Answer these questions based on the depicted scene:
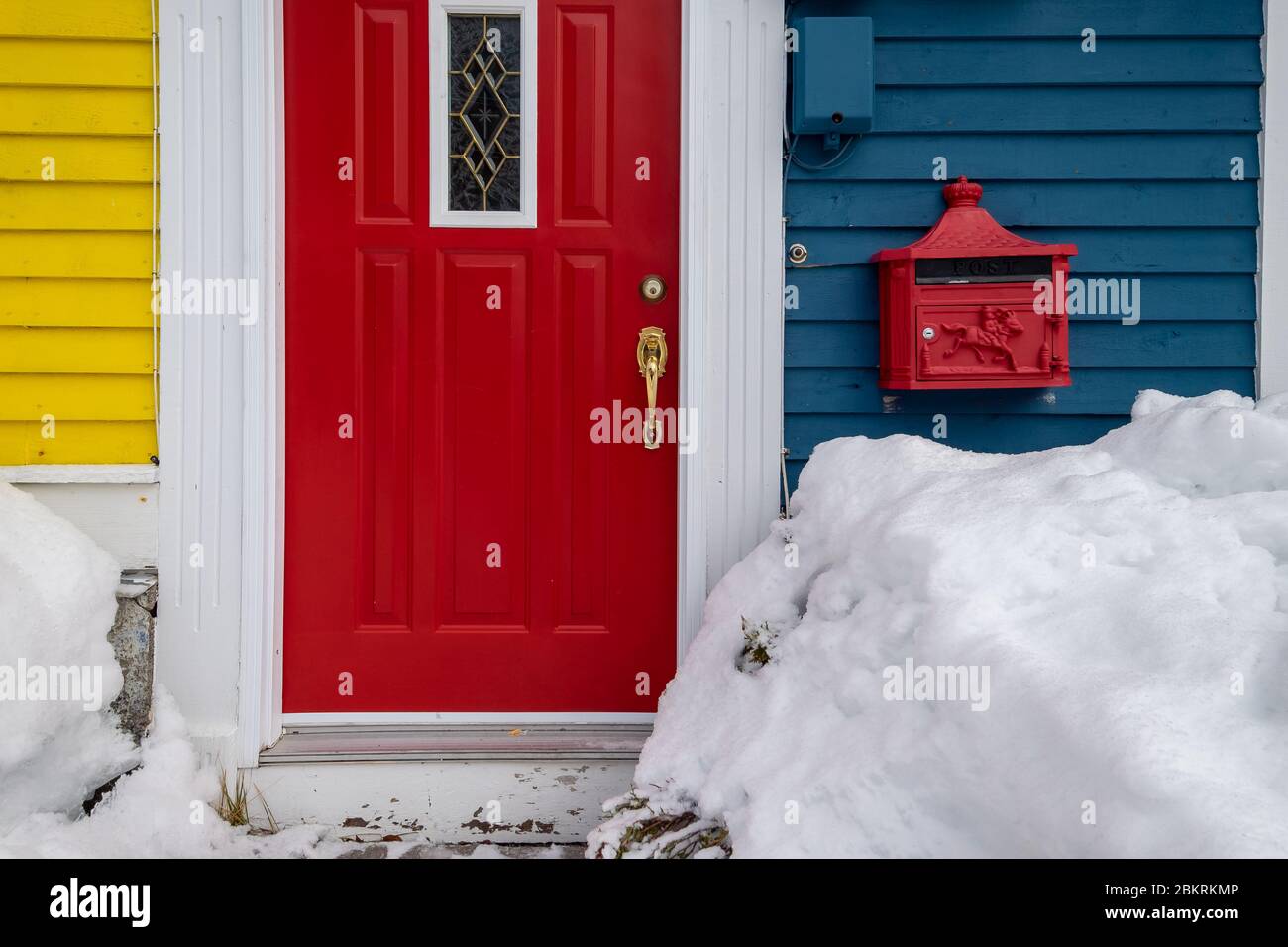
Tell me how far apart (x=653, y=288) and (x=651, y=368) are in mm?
235

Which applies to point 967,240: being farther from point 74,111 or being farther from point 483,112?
point 74,111

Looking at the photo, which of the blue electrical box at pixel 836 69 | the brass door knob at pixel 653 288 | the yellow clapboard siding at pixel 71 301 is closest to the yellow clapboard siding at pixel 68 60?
the yellow clapboard siding at pixel 71 301

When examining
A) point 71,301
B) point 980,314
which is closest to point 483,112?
point 71,301

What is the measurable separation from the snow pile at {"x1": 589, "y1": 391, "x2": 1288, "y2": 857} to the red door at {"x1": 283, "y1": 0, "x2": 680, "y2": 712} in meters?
0.48

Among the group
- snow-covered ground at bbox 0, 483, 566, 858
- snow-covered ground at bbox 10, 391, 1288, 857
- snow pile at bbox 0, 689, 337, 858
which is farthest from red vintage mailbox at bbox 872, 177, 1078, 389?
snow pile at bbox 0, 689, 337, 858

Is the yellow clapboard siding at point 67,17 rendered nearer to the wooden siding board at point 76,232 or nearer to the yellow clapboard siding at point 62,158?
the wooden siding board at point 76,232

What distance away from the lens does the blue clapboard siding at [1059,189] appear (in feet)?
8.39

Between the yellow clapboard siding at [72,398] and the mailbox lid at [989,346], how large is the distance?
6.96 feet

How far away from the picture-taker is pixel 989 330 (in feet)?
7.94

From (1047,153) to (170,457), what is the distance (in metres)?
2.59

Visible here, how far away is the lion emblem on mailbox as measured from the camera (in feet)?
7.94

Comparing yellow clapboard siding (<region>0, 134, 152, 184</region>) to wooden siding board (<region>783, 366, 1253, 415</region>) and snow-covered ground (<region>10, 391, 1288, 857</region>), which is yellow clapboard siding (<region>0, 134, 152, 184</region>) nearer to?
snow-covered ground (<region>10, 391, 1288, 857</region>)

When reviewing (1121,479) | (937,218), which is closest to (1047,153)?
(937,218)

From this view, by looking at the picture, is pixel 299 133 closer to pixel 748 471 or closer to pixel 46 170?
pixel 46 170
